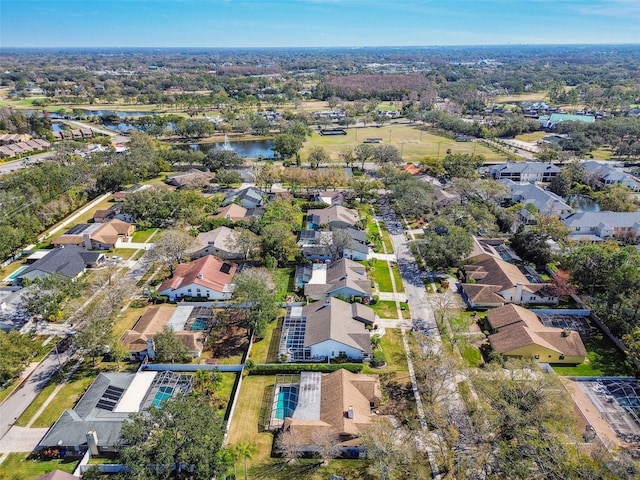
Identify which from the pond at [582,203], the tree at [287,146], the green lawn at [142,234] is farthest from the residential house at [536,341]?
the tree at [287,146]

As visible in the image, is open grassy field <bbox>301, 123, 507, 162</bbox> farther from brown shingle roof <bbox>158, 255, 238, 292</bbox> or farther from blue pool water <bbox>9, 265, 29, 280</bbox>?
blue pool water <bbox>9, 265, 29, 280</bbox>

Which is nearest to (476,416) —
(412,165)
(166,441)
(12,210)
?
(166,441)

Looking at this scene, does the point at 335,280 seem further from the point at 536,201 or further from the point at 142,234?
the point at 536,201

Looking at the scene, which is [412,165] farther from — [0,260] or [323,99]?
[323,99]

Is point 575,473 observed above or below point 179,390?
above

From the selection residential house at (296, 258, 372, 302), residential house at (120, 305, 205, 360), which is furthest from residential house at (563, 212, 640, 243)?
residential house at (120, 305, 205, 360)

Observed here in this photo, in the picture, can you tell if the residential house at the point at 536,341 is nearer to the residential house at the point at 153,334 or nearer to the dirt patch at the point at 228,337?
the dirt patch at the point at 228,337
